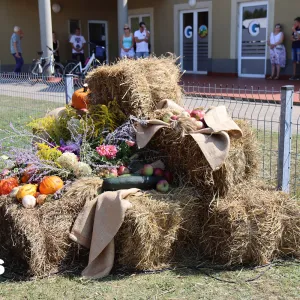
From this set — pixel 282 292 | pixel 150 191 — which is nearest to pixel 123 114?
pixel 150 191

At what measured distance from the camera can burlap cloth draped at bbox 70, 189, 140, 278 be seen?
328 cm

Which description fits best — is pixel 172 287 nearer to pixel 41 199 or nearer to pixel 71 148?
pixel 41 199

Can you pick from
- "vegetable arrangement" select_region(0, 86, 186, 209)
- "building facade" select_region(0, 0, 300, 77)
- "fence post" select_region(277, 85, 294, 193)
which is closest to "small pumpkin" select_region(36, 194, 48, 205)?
"vegetable arrangement" select_region(0, 86, 186, 209)

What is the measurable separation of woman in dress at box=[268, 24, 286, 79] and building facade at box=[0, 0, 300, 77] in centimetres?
26

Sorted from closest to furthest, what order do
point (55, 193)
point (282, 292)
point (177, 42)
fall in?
1. point (282, 292)
2. point (55, 193)
3. point (177, 42)

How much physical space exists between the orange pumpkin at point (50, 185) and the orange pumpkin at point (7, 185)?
0.35 meters

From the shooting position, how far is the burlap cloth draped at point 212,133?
3432 millimetres

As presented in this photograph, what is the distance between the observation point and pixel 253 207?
345 cm

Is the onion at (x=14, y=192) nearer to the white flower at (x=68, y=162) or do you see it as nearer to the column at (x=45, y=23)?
the white flower at (x=68, y=162)

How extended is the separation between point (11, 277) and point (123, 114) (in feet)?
5.87

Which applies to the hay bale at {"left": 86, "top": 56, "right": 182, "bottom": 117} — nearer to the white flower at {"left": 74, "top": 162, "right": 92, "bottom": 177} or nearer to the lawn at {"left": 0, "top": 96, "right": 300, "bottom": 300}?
the white flower at {"left": 74, "top": 162, "right": 92, "bottom": 177}

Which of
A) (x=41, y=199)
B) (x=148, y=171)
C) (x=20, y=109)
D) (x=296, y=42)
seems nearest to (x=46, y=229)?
(x=41, y=199)

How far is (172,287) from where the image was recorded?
10.2 feet

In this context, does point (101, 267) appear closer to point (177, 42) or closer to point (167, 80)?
point (167, 80)
